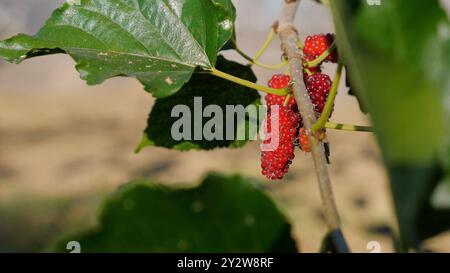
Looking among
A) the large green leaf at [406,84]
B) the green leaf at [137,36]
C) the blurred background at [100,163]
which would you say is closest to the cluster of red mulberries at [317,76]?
the green leaf at [137,36]

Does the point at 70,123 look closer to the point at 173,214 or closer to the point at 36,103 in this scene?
the point at 36,103

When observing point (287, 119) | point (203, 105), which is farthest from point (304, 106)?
point (203, 105)

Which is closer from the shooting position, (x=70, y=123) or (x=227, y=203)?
(x=227, y=203)

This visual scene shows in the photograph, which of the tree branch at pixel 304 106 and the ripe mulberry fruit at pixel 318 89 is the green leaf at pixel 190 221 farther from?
the ripe mulberry fruit at pixel 318 89

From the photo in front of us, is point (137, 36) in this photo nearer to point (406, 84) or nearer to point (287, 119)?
point (287, 119)

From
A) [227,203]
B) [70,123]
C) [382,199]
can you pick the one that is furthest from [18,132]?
[227,203]

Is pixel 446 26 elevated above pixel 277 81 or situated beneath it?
situated beneath

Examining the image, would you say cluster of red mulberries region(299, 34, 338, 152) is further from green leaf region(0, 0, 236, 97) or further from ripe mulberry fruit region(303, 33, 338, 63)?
green leaf region(0, 0, 236, 97)
